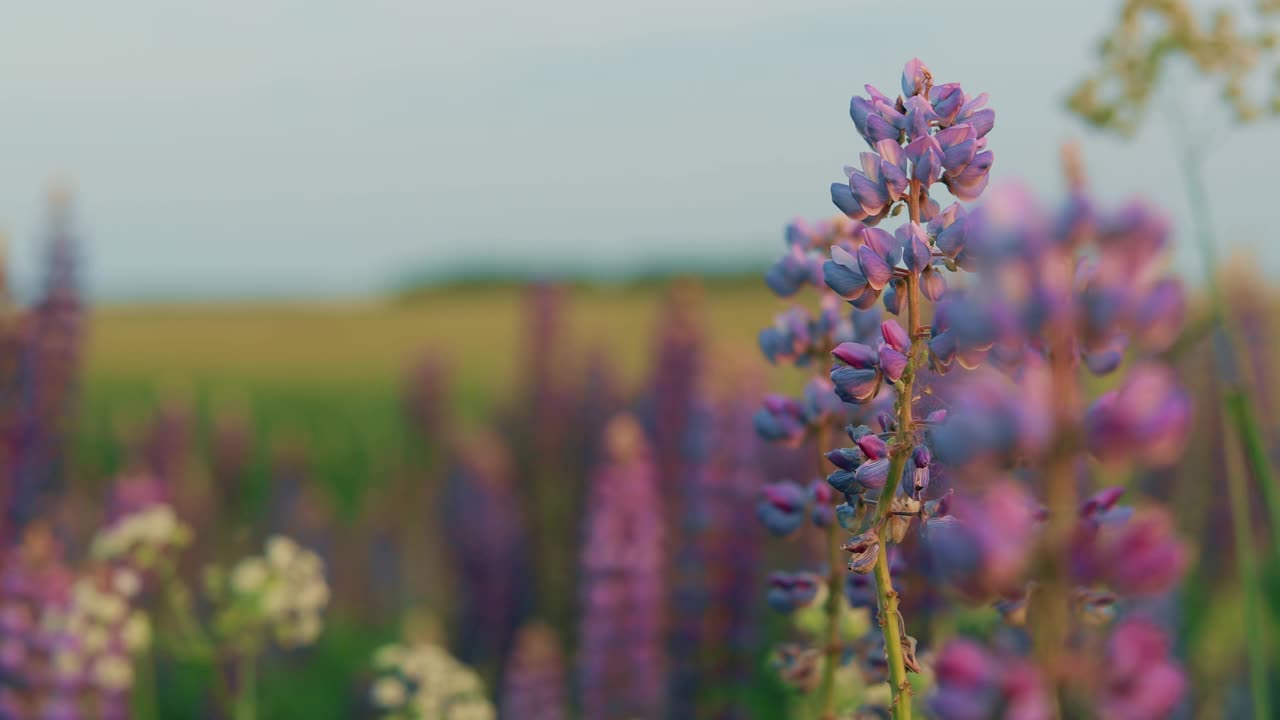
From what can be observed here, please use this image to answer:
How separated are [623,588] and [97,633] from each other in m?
3.29

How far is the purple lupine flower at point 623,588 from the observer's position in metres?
6.59

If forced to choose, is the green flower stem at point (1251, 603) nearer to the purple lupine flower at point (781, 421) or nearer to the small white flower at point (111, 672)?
the purple lupine flower at point (781, 421)

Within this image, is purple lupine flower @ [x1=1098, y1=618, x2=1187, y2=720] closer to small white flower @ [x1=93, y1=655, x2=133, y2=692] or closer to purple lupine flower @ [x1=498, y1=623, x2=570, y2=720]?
small white flower @ [x1=93, y1=655, x2=133, y2=692]

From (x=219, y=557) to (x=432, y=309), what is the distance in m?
45.7

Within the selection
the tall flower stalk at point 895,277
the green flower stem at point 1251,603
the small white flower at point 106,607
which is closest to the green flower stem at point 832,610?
the tall flower stalk at point 895,277

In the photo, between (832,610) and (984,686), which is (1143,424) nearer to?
(984,686)

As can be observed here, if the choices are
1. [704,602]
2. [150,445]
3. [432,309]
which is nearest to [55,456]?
[150,445]

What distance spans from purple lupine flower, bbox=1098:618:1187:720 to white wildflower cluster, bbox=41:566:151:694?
11.8 ft

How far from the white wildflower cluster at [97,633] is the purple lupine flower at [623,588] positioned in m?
2.60

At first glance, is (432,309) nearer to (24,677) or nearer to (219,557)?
(219,557)

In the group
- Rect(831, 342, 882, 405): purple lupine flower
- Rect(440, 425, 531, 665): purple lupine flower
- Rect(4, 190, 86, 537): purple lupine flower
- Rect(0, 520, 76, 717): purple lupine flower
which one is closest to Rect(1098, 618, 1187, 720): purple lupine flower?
Rect(831, 342, 882, 405): purple lupine flower

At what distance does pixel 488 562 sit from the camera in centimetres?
970

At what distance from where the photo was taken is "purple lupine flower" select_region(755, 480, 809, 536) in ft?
7.61

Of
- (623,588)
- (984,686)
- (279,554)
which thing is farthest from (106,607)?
(984,686)
